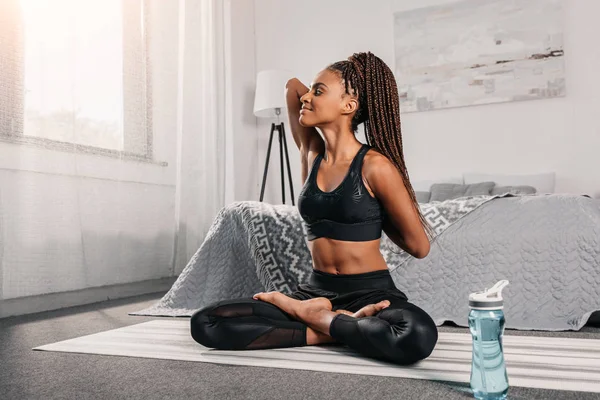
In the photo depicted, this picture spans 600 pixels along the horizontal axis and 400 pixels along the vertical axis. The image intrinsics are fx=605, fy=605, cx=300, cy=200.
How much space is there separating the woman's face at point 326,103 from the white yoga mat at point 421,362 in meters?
0.62

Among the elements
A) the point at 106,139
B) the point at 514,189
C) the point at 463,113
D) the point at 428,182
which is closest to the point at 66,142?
the point at 106,139

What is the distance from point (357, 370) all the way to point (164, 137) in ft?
8.77

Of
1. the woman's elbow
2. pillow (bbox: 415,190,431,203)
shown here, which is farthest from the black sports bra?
pillow (bbox: 415,190,431,203)

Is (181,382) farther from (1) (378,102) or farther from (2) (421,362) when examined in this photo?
(1) (378,102)

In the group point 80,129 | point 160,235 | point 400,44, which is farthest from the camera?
point 400,44

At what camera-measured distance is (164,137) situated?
3.75 m

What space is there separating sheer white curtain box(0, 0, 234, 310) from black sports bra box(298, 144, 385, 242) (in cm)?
164

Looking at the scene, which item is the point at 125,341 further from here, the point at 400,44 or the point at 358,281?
the point at 400,44

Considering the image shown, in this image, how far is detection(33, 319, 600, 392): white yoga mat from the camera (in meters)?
1.32

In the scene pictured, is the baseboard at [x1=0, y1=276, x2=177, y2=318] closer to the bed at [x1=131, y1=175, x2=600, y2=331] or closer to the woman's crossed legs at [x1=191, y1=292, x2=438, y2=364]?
the bed at [x1=131, y1=175, x2=600, y2=331]

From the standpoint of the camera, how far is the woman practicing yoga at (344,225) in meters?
1.59

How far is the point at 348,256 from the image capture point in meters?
1.61

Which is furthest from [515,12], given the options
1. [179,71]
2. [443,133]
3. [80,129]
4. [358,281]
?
[358,281]

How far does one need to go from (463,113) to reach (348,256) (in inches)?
122
